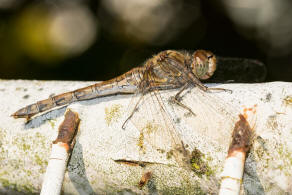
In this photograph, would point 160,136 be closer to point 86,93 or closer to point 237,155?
point 237,155

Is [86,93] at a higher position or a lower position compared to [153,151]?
higher

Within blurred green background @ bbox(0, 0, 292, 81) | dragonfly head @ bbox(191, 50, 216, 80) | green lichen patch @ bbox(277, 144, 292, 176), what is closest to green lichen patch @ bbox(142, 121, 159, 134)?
green lichen patch @ bbox(277, 144, 292, 176)

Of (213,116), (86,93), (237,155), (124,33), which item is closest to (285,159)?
(237,155)

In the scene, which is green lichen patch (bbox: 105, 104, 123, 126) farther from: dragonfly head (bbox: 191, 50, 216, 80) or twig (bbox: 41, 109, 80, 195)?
dragonfly head (bbox: 191, 50, 216, 80)

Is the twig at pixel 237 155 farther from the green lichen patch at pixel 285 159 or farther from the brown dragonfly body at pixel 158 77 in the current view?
the brown dragonfly body at pixel 158 77

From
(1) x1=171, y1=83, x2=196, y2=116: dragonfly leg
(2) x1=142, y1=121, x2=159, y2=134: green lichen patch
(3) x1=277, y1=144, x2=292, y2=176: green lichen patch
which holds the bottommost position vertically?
(3) x1=277, y1=144, x2=292, y2=176: green lichen patch

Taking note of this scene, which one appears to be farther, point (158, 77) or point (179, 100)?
point (158, 77)
